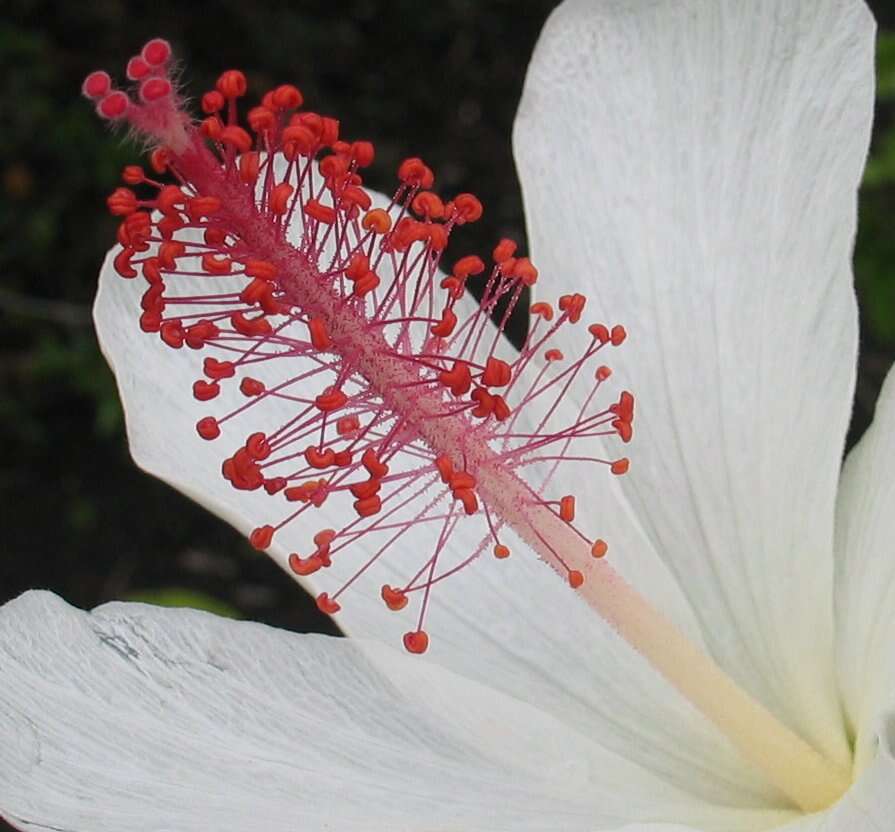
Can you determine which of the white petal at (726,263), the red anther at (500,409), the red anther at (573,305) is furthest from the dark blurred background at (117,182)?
the red anther at (500,409)

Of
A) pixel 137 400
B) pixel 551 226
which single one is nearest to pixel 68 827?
pixel 137 400

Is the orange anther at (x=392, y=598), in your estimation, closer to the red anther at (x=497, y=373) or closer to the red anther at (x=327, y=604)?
the red anther at (x=327, y=604)

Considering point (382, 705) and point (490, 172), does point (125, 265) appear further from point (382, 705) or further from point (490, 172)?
point (490, 172)

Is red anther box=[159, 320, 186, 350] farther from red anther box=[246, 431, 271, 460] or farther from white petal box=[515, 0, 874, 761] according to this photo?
white petal box=[515, 0, 874, 761]

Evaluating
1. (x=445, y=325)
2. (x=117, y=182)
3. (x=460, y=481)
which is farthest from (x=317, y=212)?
(x=117, y=182)

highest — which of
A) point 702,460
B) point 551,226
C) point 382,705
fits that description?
point 551,226

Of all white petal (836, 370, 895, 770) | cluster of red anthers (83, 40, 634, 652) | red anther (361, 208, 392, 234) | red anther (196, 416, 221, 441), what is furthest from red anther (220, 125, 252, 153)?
white petal (836, 370, 895, 770)

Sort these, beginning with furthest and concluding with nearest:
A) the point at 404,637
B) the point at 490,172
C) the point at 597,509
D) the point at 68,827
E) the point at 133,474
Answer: the point at 490,172
the point at 133,474
the point at 597,509
the point at 404,637
the point at 68,827
